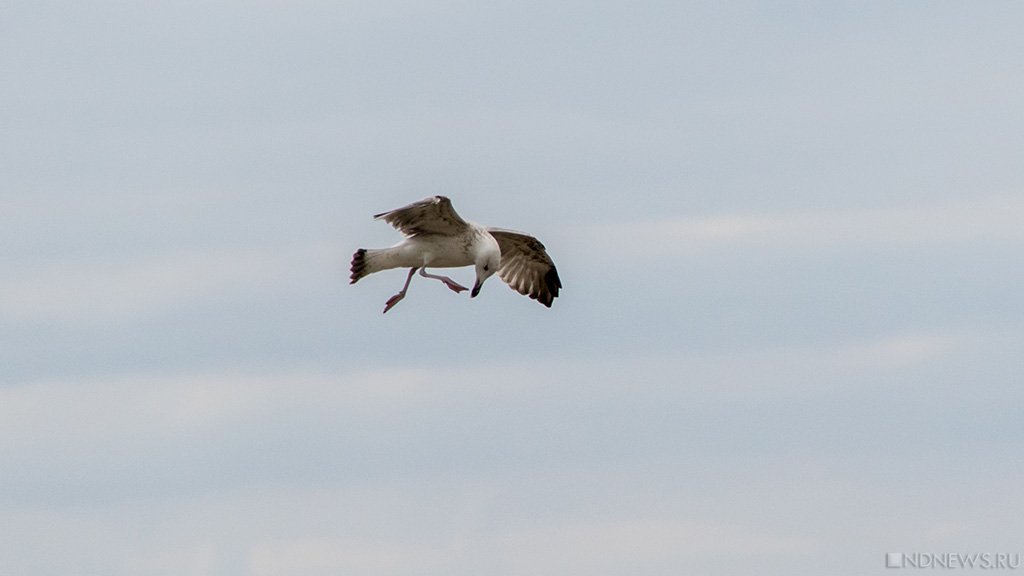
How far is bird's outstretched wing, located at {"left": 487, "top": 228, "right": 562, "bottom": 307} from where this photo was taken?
42.1 meters

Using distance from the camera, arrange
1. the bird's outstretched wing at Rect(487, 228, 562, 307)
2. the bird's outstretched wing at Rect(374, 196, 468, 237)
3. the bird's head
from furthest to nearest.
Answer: the bird's outstretched wing at Rect(487, 228, 562, 307) → the bird's head → the bird's outstretched wing at Rect(374, 196, 468, 237)

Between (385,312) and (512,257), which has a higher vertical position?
(512,257)

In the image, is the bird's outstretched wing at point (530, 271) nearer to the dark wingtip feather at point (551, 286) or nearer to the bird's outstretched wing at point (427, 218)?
the dark wingtip feather at point (551, 286)

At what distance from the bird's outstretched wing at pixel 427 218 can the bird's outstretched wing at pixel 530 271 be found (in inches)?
201

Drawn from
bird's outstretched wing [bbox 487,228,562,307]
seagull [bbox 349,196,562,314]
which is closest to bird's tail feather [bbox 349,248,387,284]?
seagull [bbox 349,196,562,314]

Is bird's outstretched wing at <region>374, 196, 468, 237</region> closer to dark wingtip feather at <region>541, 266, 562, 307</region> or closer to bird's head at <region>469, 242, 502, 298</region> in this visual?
bird's head at <region>469, 242, 502, 298</region>

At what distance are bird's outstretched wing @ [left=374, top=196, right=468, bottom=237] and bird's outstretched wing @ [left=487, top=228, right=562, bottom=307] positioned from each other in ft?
16.7

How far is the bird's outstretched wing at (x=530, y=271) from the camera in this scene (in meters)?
42.1

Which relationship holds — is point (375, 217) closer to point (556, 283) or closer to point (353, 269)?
point (353, 269)

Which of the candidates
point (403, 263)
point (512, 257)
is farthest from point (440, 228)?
point (512, 257)

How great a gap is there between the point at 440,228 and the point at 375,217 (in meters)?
1.37

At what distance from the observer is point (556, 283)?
1681 inches

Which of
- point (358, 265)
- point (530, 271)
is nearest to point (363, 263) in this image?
point (358, 265)

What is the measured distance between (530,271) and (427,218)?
21.0 ft
